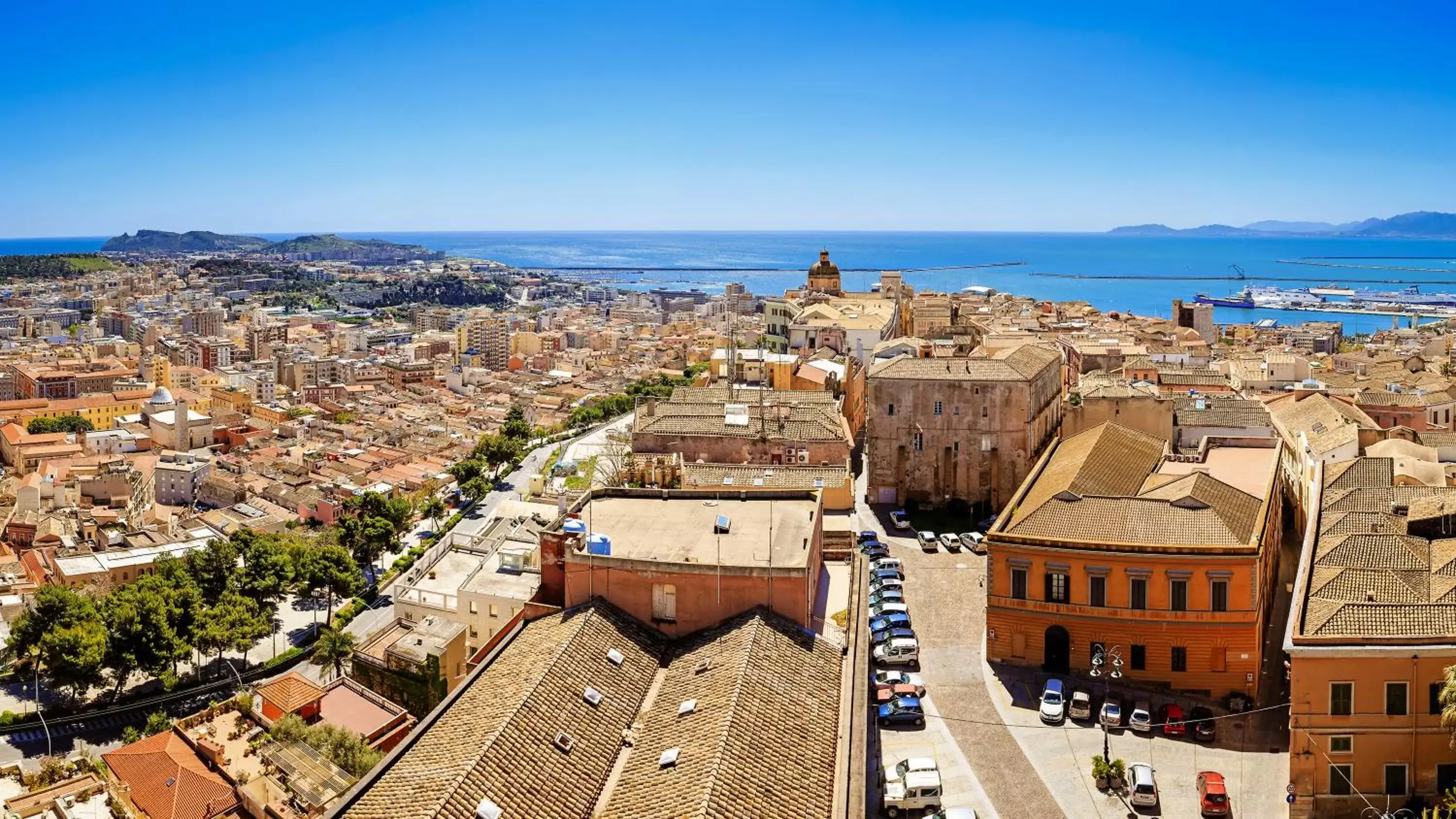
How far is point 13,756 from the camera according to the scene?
27688 millimetres

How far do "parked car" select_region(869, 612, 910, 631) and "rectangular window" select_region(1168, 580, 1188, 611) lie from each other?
16.7ft

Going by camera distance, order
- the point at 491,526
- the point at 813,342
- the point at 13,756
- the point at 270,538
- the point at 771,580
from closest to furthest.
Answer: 1. the point at 771,580
2. the point at 13,756
3. the point at 491,526
4. the point at 270,538
5. the point at 813,342

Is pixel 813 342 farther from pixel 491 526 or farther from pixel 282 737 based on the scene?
pixel 282 737

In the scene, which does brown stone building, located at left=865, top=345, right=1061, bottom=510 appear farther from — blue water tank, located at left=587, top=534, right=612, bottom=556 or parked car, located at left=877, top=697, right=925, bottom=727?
blue water tank, located at left=587, top=534, right=612, bottom=556

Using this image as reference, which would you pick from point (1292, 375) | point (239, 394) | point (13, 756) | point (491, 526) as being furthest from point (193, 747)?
point (239, 394)

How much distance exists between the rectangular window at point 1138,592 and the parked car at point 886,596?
532 cm

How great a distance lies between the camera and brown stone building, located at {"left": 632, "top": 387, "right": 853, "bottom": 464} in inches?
1243

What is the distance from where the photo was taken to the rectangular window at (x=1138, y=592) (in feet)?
68.0

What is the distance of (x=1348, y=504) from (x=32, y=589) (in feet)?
138

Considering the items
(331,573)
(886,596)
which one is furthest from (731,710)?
(331,573)

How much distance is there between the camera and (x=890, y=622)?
23109 millimetres

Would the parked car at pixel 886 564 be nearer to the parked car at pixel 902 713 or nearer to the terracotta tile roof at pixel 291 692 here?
the parked car at pixel 902 713

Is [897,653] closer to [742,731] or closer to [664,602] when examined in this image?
[664,602]

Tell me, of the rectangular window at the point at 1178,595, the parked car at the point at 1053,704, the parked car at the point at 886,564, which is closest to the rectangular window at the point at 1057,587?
the parked car at the point at 1053,704
